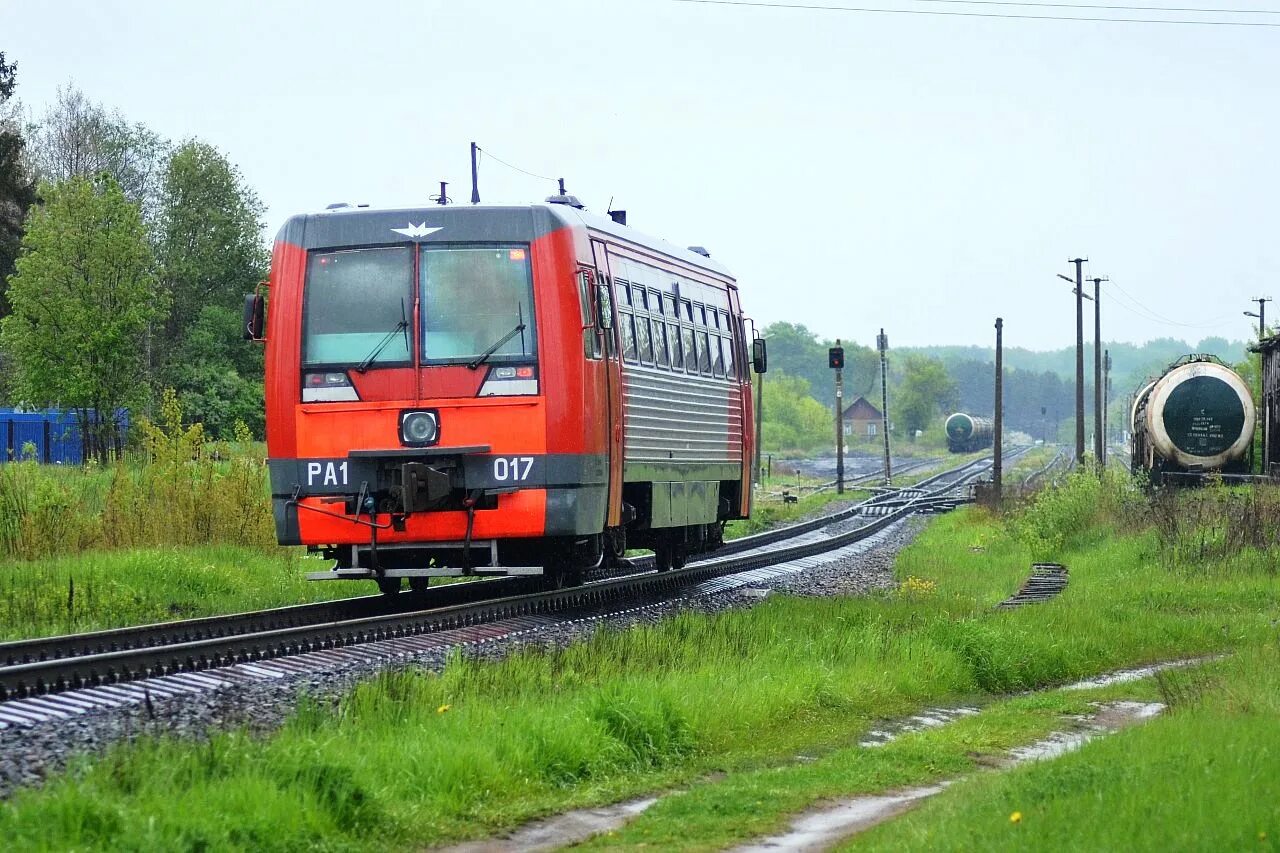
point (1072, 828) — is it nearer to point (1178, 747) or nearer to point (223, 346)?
point (1178, 747)

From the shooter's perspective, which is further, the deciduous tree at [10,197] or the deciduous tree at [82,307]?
the deciduous tree at [10,197]

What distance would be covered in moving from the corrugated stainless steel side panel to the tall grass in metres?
5.39

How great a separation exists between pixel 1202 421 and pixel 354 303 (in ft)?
88.8

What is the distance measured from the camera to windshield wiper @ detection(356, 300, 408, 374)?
14.5 metres

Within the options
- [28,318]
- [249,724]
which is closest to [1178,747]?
[249,724]

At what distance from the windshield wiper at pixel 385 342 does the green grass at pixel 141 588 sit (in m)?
3.00

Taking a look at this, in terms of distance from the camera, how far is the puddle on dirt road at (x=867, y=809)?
7.28 m

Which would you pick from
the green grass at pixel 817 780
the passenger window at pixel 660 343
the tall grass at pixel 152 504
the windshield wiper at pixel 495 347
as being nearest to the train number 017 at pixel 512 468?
the windshield wiper at pixel 495 347

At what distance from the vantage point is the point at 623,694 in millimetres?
9867

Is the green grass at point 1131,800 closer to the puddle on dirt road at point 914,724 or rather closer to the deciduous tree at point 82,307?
the puddle on dirt road at point 914,724

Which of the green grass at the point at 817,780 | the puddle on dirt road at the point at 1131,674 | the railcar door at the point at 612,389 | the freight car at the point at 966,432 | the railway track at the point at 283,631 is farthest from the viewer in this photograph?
the freight car at the point at 966,432

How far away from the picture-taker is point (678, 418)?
18391mm

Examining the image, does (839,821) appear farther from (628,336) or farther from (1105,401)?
(1105,401)

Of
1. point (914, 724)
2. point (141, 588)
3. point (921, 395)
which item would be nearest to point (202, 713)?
point (914, 724)
